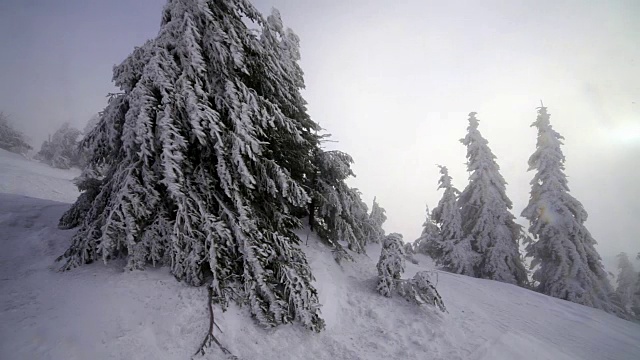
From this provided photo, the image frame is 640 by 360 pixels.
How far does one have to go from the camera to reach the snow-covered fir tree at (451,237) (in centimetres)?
2003

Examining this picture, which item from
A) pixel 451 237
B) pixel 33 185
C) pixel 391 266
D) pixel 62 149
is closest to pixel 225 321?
pixel 391 266

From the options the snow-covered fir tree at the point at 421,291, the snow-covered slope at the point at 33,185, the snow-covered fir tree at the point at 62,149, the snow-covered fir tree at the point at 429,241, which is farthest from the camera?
the snow-covered fir tree at the point at 62,149

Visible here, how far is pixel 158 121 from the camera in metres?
5.80

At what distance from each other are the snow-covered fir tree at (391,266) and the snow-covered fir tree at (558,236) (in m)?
16.4

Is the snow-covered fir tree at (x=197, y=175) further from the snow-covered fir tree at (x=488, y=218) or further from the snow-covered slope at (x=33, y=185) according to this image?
the snow-covered slope at (x=33, y=185)

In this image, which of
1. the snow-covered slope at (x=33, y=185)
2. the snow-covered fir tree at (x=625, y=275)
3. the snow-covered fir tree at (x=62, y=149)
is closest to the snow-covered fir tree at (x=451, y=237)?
the snow-covered fir tree at (x=625, y=275)

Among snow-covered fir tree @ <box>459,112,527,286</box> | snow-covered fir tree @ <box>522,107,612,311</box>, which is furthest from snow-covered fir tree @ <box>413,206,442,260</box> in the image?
snow-covered fir tree @ <box>522,107,612,311</box>

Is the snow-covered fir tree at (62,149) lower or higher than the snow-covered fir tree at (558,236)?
lower

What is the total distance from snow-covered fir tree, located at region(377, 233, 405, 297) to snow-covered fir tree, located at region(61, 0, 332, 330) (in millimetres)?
2585

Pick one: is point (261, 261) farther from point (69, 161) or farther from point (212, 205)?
point (69, 161)

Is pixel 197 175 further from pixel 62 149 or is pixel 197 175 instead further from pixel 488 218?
pixel 62 149

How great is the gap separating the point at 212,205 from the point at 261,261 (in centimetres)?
187

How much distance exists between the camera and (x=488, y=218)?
2041 centimetres

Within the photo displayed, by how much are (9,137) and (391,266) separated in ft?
169
